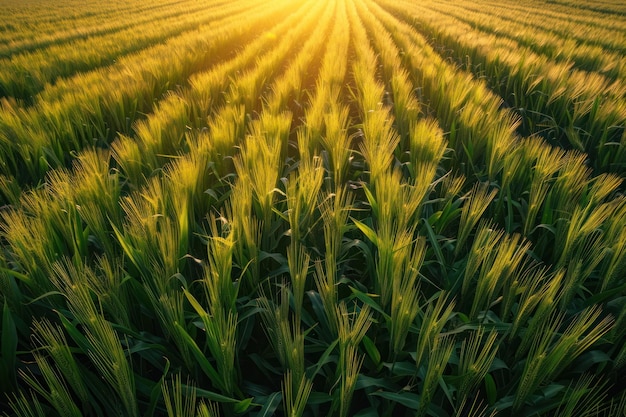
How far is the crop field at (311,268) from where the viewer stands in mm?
881

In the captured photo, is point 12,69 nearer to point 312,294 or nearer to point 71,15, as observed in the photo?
point 312,294

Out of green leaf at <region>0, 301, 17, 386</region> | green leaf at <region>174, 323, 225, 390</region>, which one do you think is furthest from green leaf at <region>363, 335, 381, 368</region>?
green leaf at <region>0, 301, 17, 386</region>

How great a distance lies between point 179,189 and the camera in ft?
4.75


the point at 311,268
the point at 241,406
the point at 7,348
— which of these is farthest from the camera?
the point at 311,268

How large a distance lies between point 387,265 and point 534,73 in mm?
3484

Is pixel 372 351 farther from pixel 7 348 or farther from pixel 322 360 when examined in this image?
pixel 7 348

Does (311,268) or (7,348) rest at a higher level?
(7,348)

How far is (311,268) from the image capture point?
1381mm

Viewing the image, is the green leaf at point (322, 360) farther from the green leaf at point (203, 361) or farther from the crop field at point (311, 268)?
the green leaf at point (203, 361)

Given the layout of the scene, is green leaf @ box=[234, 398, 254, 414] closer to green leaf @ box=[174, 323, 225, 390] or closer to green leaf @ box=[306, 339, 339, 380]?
green leaf @ box=[174, 323, 225, 390]

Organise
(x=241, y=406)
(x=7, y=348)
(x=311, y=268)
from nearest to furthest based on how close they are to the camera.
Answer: (x=241, y=406) → (x=7, y=348) → (x=311, y=268)

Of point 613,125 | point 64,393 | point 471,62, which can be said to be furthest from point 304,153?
point 471,62

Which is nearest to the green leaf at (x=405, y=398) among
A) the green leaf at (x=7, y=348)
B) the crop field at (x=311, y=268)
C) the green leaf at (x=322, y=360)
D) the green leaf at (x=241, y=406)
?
the crop field at (x=311, y=268)

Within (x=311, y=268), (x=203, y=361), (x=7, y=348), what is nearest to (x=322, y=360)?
(x=203, y=361)
